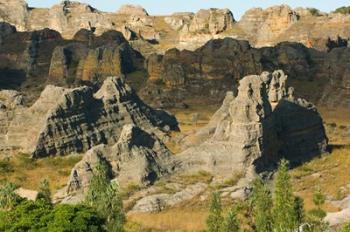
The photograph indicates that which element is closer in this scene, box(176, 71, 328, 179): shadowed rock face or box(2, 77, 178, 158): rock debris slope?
box(176, 71, 328, 179): shadowed rock face

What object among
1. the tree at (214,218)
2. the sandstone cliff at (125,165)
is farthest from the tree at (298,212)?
the sandstone cliff at (125,165)

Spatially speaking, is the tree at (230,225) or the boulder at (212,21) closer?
the tree at (230,225)

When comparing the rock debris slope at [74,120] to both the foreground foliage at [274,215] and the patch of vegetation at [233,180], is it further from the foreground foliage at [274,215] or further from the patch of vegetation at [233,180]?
A: the foreground foliage at [274,215]

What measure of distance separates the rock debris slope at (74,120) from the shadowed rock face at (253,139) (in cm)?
1109

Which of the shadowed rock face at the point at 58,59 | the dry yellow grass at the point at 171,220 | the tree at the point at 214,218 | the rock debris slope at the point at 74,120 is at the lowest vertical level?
the dry yellow grass at the point at 171,220

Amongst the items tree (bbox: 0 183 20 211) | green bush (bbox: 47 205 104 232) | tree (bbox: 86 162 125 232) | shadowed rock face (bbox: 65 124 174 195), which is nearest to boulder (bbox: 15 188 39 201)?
shadowed rock face (bbox: 65 124 174 195)

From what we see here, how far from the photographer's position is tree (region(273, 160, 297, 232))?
48.8m

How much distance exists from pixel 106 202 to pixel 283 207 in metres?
12.1

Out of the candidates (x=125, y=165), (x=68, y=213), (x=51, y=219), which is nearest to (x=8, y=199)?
(x=51, y=219)

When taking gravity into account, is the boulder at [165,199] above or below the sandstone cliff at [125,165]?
below

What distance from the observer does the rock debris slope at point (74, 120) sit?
7781 cm

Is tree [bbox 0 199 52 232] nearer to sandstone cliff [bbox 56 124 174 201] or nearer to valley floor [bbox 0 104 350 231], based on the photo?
valley floor [bbox 0 104 350 231]

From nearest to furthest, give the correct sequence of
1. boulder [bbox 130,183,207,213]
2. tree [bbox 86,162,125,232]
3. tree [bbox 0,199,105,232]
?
1. tree [bbox 0,199,105,232]
2. tree [bbox 86,162,125,232]
3. boulder [bbox 130,183,207,213]

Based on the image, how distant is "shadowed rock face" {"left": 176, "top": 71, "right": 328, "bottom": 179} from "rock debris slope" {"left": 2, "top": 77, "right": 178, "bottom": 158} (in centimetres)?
1109
